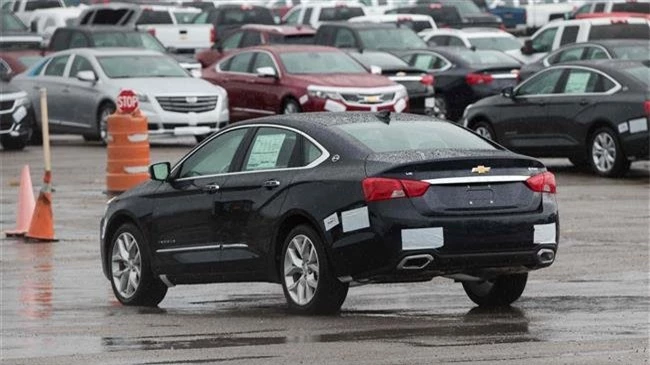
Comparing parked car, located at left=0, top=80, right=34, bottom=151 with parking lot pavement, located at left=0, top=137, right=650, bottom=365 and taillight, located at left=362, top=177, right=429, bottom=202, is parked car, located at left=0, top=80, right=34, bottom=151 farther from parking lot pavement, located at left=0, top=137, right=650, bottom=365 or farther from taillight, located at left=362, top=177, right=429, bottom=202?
taillight, located at left=362, top=177, right=429, bottom=202

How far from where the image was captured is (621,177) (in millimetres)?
24297

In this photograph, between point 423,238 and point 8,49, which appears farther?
point 8,49

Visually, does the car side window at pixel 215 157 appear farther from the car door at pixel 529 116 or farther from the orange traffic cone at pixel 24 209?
the car door at pixel 529 116

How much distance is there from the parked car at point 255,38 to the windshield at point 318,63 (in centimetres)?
874

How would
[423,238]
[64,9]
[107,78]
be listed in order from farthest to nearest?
[64,9] → [107,78] → [423,238]

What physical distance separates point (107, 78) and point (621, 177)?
10001 millimetres

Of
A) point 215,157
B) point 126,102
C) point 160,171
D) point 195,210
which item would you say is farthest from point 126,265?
point 126,102

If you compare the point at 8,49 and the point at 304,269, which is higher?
the point at 304,269

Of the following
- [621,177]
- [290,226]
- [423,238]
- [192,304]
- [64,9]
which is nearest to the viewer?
[423,238]

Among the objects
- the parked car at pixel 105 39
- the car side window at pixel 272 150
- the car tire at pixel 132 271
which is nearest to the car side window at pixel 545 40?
the parked car at pixel 105 39

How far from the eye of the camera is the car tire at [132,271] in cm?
1416

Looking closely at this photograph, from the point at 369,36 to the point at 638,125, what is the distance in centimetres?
1575

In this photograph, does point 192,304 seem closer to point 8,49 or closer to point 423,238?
point 423,238

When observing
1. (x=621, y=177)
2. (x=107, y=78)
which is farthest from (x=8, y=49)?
(x=621, y=177)
